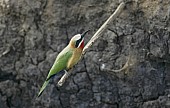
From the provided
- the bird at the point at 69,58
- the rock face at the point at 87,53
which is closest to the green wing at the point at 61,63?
the bird at the point at 69,58

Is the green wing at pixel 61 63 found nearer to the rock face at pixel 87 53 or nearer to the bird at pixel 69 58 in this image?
the bird at pixel 69 58

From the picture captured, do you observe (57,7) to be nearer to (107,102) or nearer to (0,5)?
(0,5)

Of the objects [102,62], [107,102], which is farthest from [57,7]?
[107,102]

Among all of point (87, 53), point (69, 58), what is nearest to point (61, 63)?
point (69, 58)

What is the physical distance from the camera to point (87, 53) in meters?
5.15

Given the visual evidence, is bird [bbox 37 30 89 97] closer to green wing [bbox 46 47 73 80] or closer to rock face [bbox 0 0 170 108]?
green wing [bbox 46 47 73 80]

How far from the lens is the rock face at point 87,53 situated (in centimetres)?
498

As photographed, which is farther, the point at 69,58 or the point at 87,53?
the point at 87,53

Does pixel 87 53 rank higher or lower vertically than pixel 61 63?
lower

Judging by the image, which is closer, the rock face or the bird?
the bird

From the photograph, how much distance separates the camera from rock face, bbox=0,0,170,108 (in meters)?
4.98

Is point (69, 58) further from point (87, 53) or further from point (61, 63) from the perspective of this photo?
point (87, 53)

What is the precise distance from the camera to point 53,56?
5.22 metres

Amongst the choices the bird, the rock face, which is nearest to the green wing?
the bird
